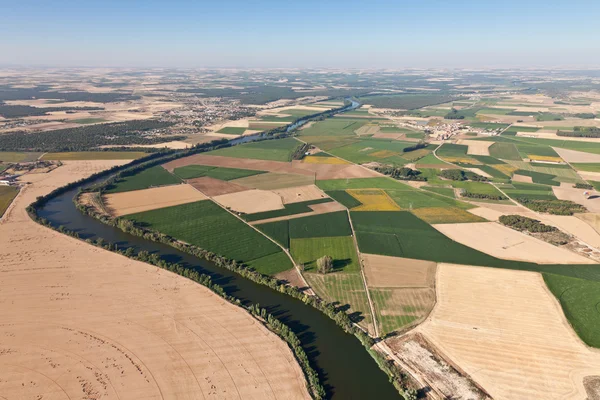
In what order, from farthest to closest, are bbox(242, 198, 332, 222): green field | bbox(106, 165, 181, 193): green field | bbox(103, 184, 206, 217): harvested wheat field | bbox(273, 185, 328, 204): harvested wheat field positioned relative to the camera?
bbox(106, 165, 181, 193): green field, bbox(273, 185, 328, 204): harvested wheat field, bbox(103, 184, 206, 217): harvested wheat field, bbox(242, 198, 332, 222): green field

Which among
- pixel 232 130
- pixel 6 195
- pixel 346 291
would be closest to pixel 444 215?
pixel 346 291

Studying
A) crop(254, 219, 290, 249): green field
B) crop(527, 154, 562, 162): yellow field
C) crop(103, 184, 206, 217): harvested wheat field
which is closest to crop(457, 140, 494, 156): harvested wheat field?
crop(527, 154, 562, 162): yellow field

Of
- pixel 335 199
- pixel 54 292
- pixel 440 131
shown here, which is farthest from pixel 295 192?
pixel 440 131

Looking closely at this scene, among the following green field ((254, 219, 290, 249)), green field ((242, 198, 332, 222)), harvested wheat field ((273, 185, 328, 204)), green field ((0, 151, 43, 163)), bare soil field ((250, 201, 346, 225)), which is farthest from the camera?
green field ((0, 151, 43, 163))

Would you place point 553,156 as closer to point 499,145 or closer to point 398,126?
point 499,145

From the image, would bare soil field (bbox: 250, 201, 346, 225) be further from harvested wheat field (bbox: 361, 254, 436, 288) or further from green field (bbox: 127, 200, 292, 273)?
harvested wheat field (bbox: 361, 254, 436, 288)

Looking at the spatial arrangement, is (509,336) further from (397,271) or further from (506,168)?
(506,168)

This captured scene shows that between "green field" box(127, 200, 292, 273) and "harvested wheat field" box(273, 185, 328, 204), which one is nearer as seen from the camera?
"green field" box(127, 200, 292, 273)
